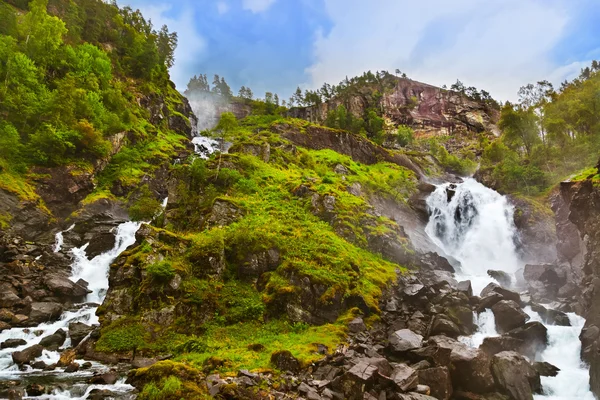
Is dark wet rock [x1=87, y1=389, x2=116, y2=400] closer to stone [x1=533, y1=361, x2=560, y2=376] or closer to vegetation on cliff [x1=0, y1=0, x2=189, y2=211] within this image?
stone [x1=533, y1=361, x2=560, y2=376]

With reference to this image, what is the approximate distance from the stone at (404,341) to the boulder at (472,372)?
3.15 meters

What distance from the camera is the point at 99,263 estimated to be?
31.8 meters

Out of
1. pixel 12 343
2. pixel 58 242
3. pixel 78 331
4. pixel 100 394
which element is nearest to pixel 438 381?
pixel 100 394

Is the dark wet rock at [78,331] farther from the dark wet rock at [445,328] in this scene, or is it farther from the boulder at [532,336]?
the boulder at [532,336]

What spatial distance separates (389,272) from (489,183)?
36.3 metres

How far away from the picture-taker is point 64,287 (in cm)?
2616

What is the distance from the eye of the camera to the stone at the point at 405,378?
51.1 ft

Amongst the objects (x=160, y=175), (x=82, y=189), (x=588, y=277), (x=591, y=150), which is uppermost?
(x=591, y=150)

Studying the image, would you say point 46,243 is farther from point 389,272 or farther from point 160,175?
point 389,272

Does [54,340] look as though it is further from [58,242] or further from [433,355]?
[433,355]

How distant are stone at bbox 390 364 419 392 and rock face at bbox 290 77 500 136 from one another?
10011cm

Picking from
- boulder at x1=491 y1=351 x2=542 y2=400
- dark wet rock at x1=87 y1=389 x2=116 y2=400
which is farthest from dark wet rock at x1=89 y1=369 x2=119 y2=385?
boulder at x1=491 y1=351 x2=542 y2=400

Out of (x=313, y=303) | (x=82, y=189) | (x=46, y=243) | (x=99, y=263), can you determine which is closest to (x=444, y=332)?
(x=313, y=303)

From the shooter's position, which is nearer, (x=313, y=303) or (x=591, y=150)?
(x=313, y=303)
